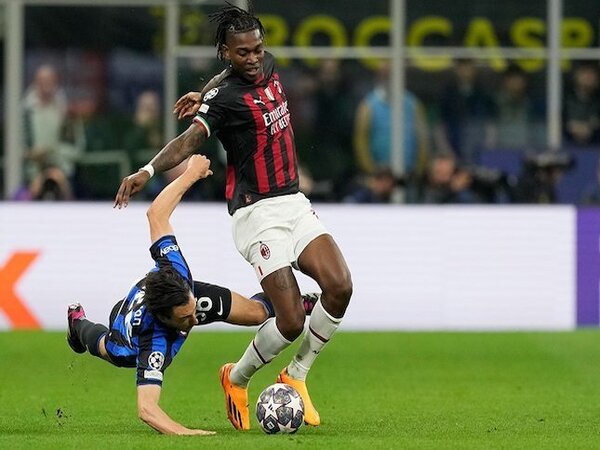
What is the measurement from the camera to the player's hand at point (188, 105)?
9688 millimetres

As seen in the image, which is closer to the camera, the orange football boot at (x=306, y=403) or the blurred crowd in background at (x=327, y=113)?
the orange football boot at (x=306, y=403)

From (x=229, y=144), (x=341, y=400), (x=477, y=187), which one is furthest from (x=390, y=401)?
(x=477, y=187)

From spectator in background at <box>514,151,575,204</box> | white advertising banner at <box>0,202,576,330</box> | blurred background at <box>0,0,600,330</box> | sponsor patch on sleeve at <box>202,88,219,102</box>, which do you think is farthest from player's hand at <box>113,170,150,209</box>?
Result: spectator in background at <box>514,151,575,204</box>

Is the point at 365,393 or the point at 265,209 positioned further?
the point at 365,393

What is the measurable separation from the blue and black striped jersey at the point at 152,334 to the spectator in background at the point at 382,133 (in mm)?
11472

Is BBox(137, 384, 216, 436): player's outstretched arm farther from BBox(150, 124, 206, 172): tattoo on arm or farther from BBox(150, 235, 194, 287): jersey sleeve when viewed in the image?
BBox(150, 124, 206, 172): tattoo on arm

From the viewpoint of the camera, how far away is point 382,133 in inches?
825

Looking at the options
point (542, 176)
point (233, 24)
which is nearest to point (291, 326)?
point (233, 24)

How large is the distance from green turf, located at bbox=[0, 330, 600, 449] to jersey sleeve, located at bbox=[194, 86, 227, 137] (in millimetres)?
1672

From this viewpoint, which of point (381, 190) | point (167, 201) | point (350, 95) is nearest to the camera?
point (167, 201)

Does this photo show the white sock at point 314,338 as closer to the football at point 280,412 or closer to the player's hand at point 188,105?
the football at point 280,412

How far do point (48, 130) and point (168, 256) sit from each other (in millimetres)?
12019

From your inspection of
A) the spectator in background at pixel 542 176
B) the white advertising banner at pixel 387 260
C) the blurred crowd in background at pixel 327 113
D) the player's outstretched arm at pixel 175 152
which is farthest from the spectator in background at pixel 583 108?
the player's outstretched arm at pixel 175 152

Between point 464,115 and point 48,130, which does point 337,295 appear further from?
point 464,115
